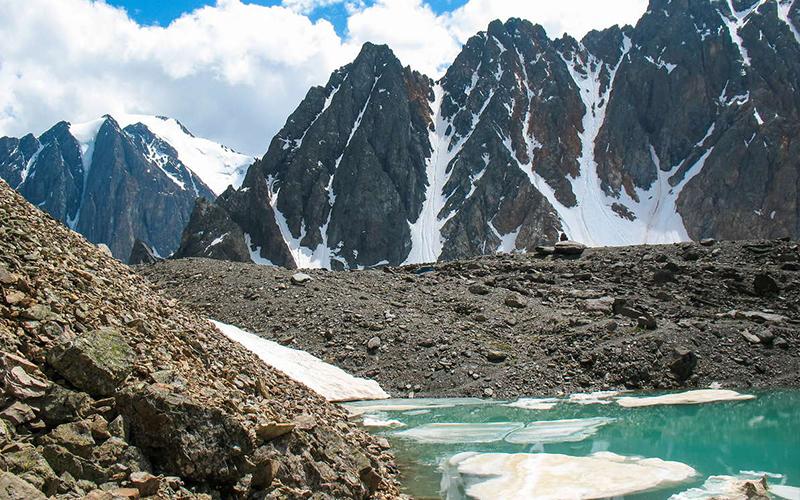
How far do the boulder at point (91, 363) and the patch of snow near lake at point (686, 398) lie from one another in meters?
26.0

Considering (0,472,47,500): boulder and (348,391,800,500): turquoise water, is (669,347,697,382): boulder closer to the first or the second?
(348,391,800,500): turquoise water

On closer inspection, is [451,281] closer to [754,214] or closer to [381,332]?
[381,332]

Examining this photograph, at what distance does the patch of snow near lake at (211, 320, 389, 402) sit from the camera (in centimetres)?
3497

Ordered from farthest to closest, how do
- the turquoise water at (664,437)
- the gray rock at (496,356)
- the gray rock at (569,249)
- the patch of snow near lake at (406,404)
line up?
the gray rock at (569,249) < the gray rock at (496,356) < the patch of snow near lake at (406,404) < the turquoise water at (664,437)

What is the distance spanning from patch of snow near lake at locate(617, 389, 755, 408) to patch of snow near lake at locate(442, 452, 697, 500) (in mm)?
11393

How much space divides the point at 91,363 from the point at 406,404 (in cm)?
2404

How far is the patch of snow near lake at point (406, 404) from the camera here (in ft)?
104

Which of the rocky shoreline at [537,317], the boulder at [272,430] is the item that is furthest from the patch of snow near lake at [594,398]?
the boulder at [272,430]

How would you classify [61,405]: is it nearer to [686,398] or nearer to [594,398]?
[594,398]

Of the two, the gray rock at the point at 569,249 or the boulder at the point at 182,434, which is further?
the gray rock at the point at 569,249

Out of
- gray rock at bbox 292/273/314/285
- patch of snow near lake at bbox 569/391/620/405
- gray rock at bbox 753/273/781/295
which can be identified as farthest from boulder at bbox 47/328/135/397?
gray rock at bbox 753/273/781/295

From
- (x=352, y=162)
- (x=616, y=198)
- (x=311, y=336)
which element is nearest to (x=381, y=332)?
(x=311, y=336)

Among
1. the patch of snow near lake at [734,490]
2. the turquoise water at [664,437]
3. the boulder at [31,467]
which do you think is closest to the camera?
the boulder at [31,467]

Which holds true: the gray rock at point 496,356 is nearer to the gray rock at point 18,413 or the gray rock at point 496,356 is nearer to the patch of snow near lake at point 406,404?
the patch of snow near lake at point 406,404
